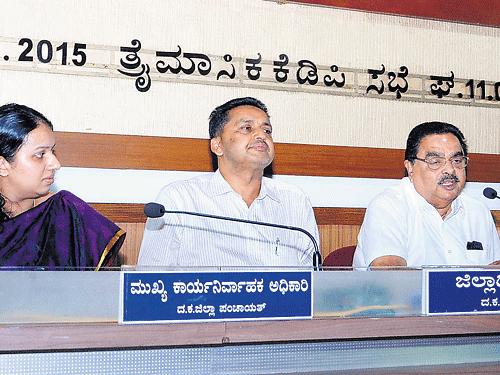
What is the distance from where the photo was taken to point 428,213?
235 centimetres

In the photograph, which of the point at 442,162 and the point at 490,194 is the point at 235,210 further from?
the point at 490,194

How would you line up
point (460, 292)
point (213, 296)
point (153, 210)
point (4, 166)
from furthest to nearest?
point (4, 166) → point (153, 210) → point (460, 292) → point (213, 296)

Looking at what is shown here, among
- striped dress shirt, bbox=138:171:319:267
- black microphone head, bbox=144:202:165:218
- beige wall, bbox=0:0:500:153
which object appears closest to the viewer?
black microphone head, bbox=144:202:165:218

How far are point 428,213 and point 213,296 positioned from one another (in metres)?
1.46

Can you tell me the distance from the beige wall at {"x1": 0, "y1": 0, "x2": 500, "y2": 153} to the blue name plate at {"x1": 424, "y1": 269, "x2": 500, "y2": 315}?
6.03ft

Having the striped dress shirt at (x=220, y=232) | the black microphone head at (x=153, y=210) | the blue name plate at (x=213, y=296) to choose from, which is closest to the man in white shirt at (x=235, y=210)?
the striped dress shirt at (x=220, y=232)

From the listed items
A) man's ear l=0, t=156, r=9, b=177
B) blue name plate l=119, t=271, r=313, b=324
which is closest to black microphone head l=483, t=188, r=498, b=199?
blue name plate l=119, t=271, r=313, b=324

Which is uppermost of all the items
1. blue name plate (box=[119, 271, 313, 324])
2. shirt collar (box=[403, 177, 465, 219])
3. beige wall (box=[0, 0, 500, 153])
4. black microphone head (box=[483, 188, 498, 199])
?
beige wall (box=[0, 0, 500, 153])

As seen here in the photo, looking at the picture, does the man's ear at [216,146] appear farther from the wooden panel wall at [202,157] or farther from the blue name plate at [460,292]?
the blue name plate at [460,292]

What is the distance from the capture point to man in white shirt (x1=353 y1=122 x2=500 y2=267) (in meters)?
2.24

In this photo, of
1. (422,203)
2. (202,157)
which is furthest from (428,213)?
(202,157)

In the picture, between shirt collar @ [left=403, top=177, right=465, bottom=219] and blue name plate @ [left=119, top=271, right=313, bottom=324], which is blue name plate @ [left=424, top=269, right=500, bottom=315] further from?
shirt collar @ [left=403, top=177, right=465, bottom=219]

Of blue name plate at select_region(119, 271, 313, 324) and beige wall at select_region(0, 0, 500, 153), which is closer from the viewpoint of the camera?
blue name plate at select_region(119, 271, 313, 324)

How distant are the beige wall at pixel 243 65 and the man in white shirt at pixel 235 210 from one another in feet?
1.85
